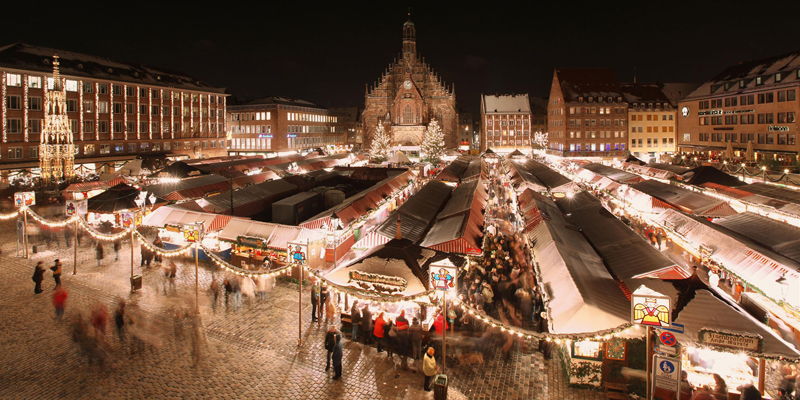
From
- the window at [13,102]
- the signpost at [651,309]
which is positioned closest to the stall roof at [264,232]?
the signpost at [651,309]

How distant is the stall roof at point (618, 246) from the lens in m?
13.7

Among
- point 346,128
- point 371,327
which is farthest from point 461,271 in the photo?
point 346,128

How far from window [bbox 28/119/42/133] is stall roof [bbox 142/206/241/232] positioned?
109 feet

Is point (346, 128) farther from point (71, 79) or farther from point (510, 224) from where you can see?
point (510, 224)

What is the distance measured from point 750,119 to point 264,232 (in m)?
58.1

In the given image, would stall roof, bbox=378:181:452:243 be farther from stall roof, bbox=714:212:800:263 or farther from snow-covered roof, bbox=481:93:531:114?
snow-covered roof, bbox=481:93:531:114

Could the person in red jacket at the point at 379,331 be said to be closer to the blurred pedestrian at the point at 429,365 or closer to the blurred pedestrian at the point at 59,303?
the blurred pedestrian at the point at 429,365

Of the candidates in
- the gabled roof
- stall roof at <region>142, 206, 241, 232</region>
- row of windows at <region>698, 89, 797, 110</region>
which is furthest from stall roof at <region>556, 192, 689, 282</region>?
the gabled roof

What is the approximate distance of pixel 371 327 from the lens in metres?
13.1

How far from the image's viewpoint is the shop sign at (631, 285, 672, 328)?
7.96m

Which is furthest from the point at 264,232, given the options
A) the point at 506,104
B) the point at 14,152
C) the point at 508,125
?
the point at 506,104

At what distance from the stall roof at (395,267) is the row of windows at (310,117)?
241ft

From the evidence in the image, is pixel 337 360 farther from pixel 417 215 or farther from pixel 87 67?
pixel 87 67

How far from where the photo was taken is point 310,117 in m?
92.6
